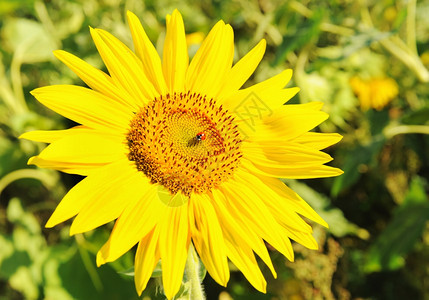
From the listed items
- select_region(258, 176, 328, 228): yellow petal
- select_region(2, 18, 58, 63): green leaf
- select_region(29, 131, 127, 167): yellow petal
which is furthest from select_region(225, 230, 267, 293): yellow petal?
select_region(2, 18, 58, 63): green leaf

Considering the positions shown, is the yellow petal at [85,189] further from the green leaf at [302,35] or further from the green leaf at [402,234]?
the green leaf at [402,234]

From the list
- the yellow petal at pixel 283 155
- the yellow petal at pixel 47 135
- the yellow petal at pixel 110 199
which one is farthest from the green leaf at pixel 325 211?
the yellow petal at pixel 47 135

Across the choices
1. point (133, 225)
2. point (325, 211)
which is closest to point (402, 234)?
point (325, 211)

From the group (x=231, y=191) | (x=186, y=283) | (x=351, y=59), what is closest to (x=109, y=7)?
(x=351, y=59)

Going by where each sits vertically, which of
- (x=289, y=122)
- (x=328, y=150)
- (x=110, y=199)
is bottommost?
(x=328, y=150)

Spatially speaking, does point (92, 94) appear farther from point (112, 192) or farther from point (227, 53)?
point (227, 53)

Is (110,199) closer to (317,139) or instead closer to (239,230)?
(239,230)

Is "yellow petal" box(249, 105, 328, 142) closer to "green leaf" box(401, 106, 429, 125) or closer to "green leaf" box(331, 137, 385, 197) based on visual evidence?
"green leaf" box(331, 137, 385, 197)
